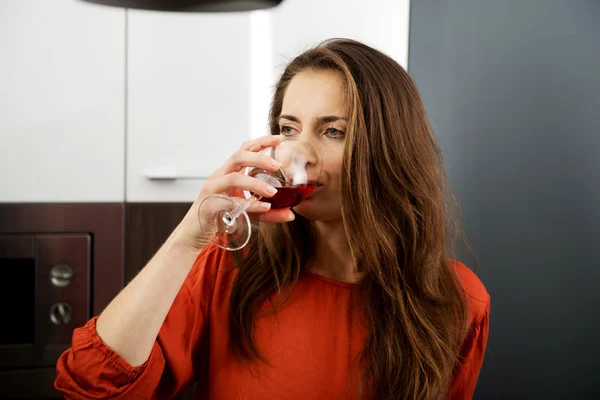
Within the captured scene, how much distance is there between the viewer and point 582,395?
171 centimetres

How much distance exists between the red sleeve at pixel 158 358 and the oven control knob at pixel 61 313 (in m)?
0.62

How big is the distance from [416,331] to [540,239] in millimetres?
646

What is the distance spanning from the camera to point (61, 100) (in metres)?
1.68

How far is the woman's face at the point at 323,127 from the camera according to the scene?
1.15 m

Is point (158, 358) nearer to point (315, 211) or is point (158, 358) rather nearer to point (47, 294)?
point (315, 211)

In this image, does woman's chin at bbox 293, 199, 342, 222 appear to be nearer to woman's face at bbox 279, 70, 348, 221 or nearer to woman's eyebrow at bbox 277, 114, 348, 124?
woman's face at bbox 279, 70, 348, 221

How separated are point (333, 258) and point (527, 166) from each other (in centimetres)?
71

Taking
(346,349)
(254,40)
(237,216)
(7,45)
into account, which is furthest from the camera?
(254,40)

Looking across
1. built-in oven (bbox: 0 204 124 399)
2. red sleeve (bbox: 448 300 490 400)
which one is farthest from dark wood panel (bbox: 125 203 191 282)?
red sleeve (bbox: 448 300 490 400)

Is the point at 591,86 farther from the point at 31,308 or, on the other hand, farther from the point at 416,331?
the point at 31,308

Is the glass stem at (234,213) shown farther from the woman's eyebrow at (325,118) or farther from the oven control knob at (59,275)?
the oven control knob at (59,275)

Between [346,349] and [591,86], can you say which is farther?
[591,86]

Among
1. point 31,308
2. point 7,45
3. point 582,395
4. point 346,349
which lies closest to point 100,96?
point 7,45

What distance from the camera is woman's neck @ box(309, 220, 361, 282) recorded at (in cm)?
128
